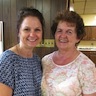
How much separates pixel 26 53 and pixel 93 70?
505 millimetres

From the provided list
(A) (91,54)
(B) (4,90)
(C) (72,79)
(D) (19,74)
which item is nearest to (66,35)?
(C) (72,79)

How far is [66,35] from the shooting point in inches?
60.2

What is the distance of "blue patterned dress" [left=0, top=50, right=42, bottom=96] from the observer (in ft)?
3.99

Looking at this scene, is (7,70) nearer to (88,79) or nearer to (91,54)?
(88,79)

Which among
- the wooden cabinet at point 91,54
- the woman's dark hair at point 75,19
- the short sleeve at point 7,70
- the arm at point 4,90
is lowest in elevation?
the wooden cabinet at point 91,54

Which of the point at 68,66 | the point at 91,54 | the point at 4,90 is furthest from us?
the point at 91,54

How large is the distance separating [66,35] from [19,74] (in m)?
0.50

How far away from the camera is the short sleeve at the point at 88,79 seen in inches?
53.6

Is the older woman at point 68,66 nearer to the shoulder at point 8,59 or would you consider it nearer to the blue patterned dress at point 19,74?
the blue patterned dress at point 19,74

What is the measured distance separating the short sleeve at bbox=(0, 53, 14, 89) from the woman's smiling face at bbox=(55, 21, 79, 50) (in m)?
0.49

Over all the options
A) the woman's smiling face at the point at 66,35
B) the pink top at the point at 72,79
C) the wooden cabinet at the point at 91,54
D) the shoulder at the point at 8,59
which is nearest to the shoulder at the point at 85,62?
the pink top at the point at 72,79

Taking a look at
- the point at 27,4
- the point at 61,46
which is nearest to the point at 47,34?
the point at 27,4

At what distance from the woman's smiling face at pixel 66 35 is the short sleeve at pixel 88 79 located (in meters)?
0.25

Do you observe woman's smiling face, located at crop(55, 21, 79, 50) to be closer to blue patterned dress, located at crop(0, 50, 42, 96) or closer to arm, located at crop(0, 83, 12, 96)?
blue patterned dress, located at crop(0, 50, 42, 96)
